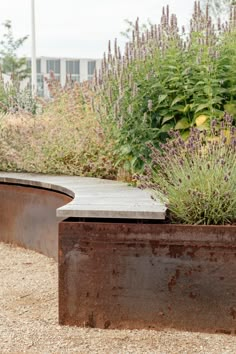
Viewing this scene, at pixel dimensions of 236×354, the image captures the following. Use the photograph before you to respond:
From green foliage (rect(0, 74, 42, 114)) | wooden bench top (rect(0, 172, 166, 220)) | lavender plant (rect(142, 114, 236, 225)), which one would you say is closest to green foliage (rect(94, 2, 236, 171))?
wooden bench top (rect(0, 172, 166, 220))

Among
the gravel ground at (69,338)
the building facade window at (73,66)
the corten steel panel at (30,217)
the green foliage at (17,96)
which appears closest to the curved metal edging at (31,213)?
the corten steel panel at (30,217)

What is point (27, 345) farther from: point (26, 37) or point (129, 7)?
point (26, 37)

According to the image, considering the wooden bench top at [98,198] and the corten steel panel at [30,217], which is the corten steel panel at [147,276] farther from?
the corten steel panel at [30,217]

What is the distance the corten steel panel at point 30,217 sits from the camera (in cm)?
424

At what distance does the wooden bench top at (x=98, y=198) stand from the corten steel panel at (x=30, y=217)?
0.08m

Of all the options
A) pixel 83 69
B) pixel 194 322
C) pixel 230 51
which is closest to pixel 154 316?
pixel 194 322

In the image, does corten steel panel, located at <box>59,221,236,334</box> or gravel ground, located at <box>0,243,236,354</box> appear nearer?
gravel ground, located at <box>0,243,236,354</box>

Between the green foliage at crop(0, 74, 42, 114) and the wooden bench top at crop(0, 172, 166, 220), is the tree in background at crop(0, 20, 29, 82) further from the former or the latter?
the wooden bench top at crop(0, 172, 166, 220)

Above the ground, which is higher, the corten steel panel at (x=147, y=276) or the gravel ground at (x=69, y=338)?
the corten steel panel at (x=147, y=276)

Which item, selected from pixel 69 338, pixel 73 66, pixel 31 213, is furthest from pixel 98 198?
pixel 73 66

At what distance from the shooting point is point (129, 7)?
1192 cm

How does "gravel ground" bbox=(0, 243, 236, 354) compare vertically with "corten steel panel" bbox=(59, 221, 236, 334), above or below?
below

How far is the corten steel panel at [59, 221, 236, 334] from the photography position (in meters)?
2.56

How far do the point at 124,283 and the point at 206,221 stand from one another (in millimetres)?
518
